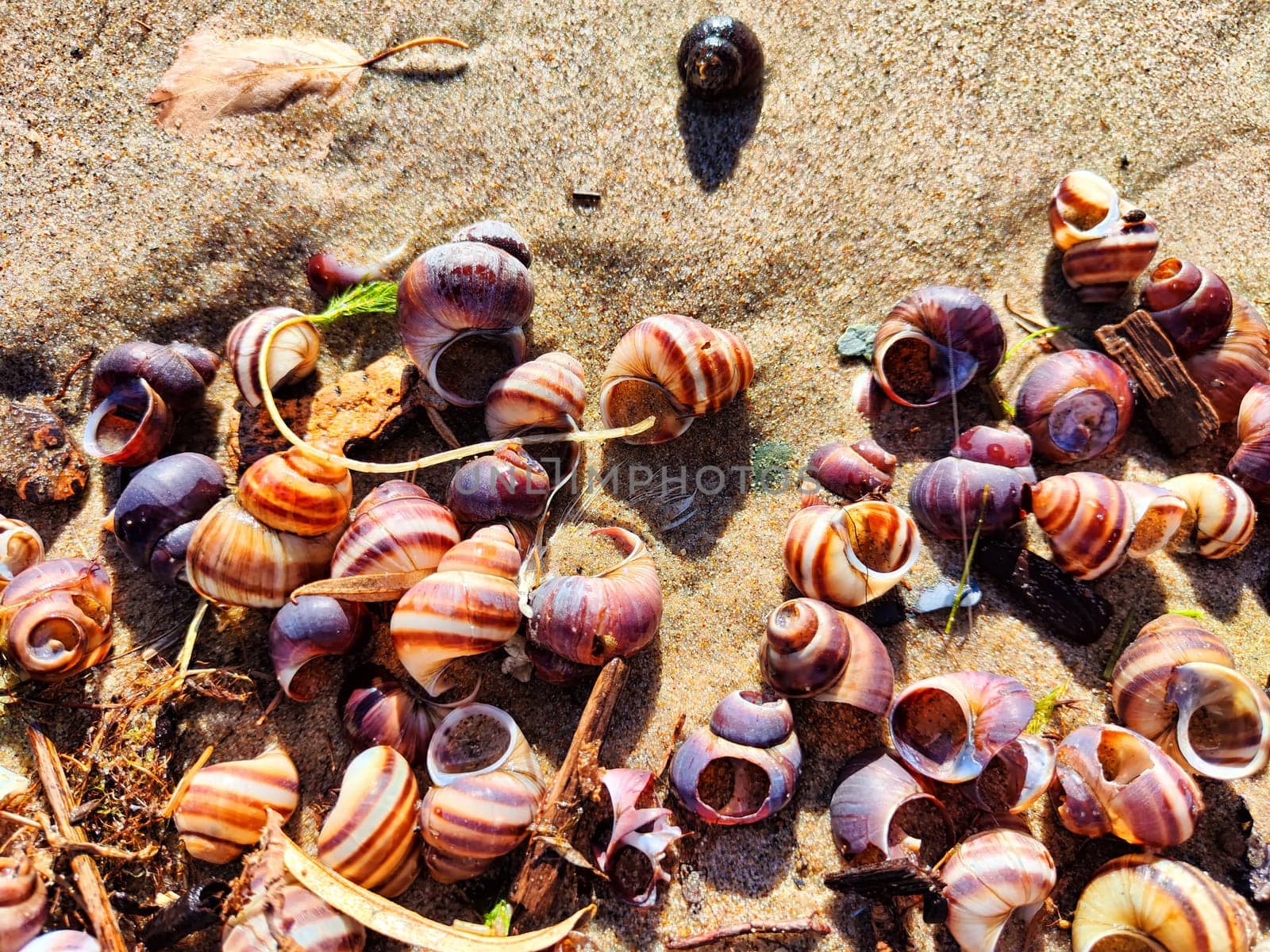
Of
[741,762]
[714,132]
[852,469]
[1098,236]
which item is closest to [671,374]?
[852,469]

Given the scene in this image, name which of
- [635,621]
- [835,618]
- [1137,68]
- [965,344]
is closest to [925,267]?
[965,344]

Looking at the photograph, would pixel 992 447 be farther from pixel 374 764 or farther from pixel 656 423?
pixel 374 764

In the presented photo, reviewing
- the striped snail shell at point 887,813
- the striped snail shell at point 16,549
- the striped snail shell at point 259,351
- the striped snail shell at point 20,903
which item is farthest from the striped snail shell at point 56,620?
the striped snail shell at point 887,813

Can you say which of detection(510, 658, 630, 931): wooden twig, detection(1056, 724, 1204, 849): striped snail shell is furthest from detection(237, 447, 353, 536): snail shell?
detection(1056, 724, 1204, 849): striped snail shell

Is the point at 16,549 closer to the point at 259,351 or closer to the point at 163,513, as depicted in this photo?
the point at 163,513

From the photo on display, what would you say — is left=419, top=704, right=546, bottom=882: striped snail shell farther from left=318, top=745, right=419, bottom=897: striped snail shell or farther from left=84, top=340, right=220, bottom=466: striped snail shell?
left=84, top=340, right=220, bottom=466: striped snail shell

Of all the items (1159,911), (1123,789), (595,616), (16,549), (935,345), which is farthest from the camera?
(935,345)

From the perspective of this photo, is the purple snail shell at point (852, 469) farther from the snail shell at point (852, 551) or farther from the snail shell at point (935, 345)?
the snail shell at point (935, 345)
